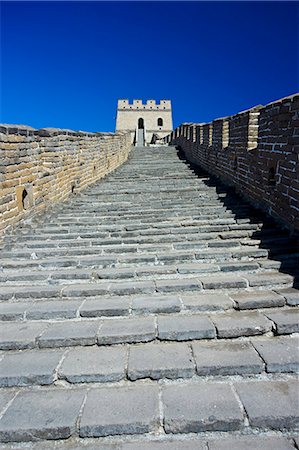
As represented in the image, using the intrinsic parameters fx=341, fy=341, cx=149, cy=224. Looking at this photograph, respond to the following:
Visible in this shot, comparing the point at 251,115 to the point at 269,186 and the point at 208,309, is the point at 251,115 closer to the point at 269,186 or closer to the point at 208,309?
the point at 269,186

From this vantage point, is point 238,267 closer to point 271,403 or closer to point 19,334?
point 271,403

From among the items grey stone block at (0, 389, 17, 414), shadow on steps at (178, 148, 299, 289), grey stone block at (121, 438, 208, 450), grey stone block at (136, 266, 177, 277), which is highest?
shadow on steps at (178, 148, 299, 289)

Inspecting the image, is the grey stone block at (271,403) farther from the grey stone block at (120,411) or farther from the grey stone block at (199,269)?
the grey stone block at (199,269)

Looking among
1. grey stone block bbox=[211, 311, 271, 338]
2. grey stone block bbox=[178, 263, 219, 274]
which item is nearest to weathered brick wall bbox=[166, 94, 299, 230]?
grey stone block bbox=[178, 263, 219, 274]

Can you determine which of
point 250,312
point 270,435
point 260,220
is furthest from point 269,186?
point 270,435

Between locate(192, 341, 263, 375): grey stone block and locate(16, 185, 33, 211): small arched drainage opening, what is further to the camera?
locate(16, 185, 33, 211): small arched drainage opening

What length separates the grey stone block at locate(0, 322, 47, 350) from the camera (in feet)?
9.08

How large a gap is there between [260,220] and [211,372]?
3.00 meters

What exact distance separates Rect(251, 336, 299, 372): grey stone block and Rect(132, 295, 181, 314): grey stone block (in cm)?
75

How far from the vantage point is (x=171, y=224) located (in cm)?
504

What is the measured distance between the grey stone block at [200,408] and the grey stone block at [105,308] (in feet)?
2.97

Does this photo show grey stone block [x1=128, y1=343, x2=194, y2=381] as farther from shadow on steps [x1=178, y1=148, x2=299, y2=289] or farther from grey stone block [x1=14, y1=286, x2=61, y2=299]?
shadow on steps [x1=178, y1=148, x2=299, y2=289]

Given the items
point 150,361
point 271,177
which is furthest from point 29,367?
point 271,177

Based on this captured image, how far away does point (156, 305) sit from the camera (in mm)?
3166
